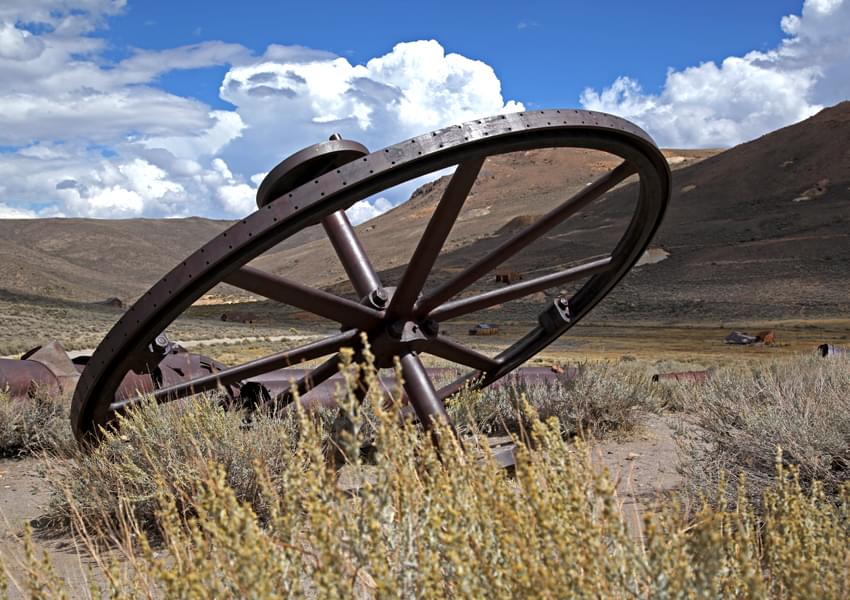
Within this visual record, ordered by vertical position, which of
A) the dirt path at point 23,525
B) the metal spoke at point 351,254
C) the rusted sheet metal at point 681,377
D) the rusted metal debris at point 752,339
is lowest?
the dirt path at point 23,525

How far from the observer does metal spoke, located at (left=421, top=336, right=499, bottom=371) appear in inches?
230

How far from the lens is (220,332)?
34.2m

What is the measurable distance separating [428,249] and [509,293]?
1.28 m

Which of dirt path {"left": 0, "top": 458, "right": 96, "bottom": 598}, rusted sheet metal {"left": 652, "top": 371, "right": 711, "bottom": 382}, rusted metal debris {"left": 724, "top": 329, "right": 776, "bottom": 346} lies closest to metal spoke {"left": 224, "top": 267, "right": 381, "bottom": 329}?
dirt path {"left": 0, "top": 458, "right": 96, "bottom": 598}

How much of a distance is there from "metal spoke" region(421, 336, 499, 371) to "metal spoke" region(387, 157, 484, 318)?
0.34 m

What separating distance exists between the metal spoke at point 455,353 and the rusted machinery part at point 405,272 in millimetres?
12

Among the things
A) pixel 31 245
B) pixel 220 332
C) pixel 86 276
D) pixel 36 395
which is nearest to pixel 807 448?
pixel 36 395

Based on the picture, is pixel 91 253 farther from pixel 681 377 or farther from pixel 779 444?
pixel 779 444

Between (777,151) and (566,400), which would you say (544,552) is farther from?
(777,151)

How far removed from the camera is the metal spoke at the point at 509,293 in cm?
591

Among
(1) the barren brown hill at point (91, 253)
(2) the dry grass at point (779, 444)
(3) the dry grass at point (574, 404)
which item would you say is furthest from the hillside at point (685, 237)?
(2) the dry grass at point (779, 444)

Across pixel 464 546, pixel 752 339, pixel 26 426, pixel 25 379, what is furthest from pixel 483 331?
pixel 464 546

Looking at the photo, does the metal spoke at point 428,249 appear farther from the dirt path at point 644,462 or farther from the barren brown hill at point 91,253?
the barren brown hill at point 91,253

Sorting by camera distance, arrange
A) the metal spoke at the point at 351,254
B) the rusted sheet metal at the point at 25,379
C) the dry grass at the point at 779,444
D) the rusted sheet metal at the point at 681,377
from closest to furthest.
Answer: the dry grass at the point at 779,444
the metal spoke at the point at 351,254
the rusted sheet metal at the point at 25,379
the rusted sheet metal at the point at 681,377
